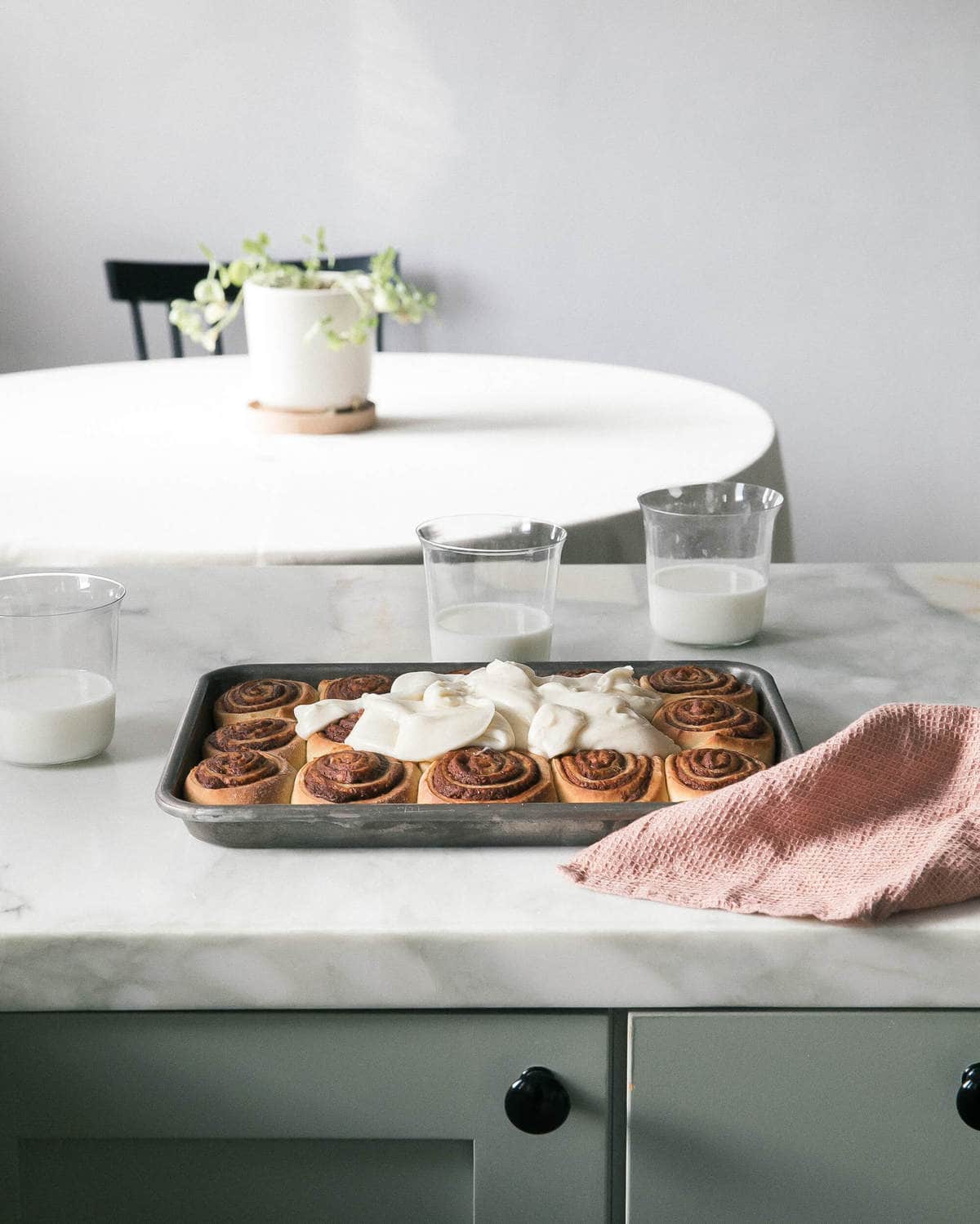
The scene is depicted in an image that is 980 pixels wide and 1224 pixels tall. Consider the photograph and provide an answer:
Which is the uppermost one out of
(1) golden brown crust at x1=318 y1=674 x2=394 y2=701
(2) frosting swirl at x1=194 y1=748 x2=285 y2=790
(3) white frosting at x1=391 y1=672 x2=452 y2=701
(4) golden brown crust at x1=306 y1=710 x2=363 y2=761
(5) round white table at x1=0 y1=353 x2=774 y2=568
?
(3) white frosting at x1=391 y1=672 x2=452 y2=701

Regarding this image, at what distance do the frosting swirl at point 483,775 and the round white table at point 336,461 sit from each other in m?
0.67

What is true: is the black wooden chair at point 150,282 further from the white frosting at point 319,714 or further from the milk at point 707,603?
the white frosting at point 319,714

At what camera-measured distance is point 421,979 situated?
70cm

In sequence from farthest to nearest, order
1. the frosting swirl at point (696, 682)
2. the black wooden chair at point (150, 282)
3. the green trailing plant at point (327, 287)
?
the black wooden chair at point (150, 282), the green trailing plant at point (327, 287), the frosting swirl at point (696, 682)

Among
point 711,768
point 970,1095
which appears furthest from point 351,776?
point 970,1095

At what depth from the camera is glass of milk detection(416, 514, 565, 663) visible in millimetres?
1003

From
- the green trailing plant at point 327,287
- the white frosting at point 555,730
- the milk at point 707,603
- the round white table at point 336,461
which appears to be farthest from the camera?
the green trailing plant at point 327,287

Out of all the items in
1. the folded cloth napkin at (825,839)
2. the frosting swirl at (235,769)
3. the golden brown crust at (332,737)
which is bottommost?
the folded cloth napkin at (825,839)

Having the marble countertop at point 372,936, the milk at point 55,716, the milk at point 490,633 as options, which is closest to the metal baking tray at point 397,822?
the marble countertop at point 372,936

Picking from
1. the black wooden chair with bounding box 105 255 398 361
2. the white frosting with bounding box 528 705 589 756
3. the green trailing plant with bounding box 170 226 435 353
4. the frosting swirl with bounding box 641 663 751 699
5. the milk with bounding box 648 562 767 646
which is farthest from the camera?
the black wooden chair with bounding box 105 255 398 361

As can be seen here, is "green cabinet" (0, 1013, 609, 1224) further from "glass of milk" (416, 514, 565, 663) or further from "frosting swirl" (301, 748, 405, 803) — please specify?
"glass of milk" (416, 514, 565, 663)

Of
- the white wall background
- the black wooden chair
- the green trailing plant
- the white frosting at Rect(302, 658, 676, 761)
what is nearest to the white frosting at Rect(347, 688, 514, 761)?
the white frosting at Rect(302, 658, 676, 761)

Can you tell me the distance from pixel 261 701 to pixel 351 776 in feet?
0.46

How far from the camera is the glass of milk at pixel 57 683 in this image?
34.1 inches
